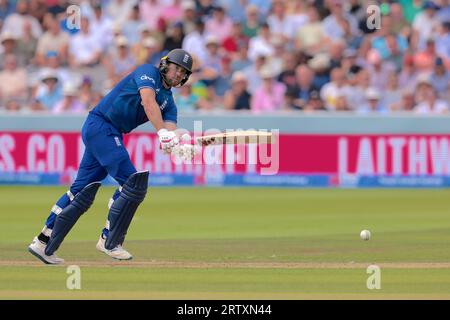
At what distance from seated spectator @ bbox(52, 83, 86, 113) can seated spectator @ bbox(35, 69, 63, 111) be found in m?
0.28

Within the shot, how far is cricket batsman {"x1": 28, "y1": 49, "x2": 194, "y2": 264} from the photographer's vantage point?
9633 mm

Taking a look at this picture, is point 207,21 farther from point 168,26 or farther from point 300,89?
point 300,89

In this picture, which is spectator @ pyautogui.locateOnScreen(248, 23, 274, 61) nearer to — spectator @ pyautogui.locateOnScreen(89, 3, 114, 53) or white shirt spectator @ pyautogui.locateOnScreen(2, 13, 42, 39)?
spectator @ pyautogui.locateOnScreen(89, 3, 114, 53)

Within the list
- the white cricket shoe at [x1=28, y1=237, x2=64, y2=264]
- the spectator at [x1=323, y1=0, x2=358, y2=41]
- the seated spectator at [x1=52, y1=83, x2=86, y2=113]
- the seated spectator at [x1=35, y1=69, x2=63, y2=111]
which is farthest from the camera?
the spectator at [x1=323, y1=0, x2=358, y2=41]

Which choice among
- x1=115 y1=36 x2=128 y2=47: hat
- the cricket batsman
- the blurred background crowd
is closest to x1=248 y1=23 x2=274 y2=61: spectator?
the blurred background crowd

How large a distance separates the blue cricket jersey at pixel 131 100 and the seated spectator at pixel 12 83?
9547 mm

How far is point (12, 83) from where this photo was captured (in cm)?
1927

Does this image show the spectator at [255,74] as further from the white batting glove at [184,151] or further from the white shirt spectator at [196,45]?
the white batting glove at [184,151]

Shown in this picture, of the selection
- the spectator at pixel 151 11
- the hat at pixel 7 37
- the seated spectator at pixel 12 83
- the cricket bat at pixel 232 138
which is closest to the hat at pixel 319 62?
the spectator at pixel 151 11

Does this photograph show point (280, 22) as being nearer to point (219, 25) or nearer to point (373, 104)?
point (219, 25)

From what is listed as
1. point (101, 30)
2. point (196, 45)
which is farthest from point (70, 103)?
point (196, 45)

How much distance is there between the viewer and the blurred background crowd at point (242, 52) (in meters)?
18.6

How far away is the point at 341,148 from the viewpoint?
1750 cm
